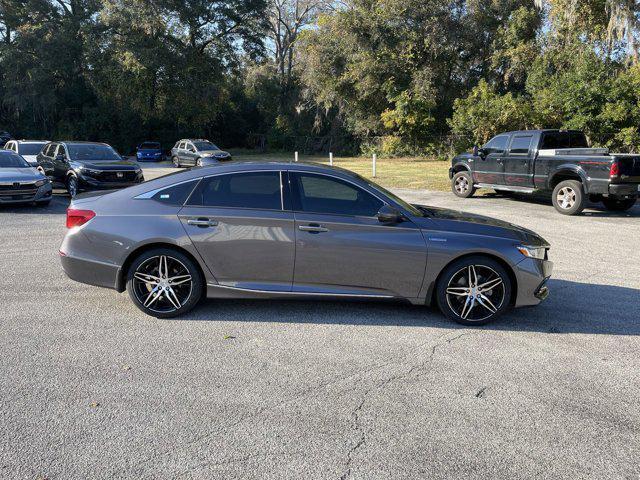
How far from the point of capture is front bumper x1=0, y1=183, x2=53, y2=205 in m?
12.3

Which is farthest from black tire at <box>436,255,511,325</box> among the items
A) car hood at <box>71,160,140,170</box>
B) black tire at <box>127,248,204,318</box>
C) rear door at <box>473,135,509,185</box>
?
car hood at <box>71,160,140,170</box>

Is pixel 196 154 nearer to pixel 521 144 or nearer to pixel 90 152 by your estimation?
pixel 90 152

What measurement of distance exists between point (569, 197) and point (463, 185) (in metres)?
3.95

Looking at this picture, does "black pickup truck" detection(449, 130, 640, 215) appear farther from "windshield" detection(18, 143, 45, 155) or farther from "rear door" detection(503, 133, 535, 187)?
"windshield" detection(18, 143, 45, 155)

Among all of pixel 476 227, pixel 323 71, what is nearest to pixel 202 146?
pixel 323 71

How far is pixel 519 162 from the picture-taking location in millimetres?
14008

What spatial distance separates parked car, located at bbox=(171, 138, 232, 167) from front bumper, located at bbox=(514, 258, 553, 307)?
23393 mm

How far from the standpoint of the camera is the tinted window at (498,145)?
47.8ft

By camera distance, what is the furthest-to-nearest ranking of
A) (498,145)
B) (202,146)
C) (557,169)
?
(202,146) < (498,145) < (557,169)

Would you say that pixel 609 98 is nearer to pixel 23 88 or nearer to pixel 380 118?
pixel 380 118

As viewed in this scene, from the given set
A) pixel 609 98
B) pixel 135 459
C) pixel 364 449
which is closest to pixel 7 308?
pixel 135 459

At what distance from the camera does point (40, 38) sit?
3962cm

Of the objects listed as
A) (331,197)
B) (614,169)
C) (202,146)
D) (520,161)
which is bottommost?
(331,197)

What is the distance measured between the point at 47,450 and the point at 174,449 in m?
0.73
